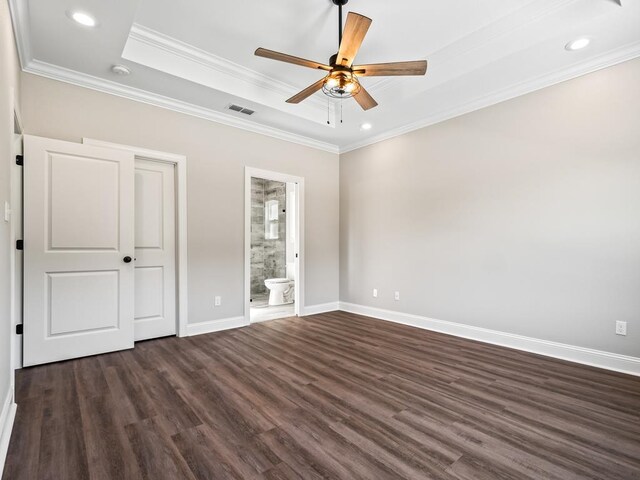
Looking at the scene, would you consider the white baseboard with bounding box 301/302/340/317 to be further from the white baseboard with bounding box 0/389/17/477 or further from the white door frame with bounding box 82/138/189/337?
the white baseboard with bounding box 0/389/17/477

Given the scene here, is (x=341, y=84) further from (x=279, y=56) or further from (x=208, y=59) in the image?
(x=208, y=59)

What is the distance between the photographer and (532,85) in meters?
3.31

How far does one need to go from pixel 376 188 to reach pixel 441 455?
3.84 metres

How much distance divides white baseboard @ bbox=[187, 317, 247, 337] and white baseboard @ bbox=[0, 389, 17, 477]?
1.85 m

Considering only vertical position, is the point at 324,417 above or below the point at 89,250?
below

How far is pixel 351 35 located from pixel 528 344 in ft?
11.0

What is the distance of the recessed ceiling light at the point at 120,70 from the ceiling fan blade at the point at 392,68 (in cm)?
224

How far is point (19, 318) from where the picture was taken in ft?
9.37

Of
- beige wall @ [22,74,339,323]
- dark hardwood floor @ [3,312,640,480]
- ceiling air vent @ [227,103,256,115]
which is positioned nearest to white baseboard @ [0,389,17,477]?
dark hardwood floor @ [3,312,640,480]

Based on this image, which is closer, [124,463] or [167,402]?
[124,463]

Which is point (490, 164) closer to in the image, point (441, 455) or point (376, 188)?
point (376, 188)

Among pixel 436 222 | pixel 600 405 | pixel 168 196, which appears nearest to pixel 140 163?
pixel 168 196

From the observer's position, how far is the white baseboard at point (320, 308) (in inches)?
200

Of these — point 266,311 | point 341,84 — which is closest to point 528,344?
point 341,84
